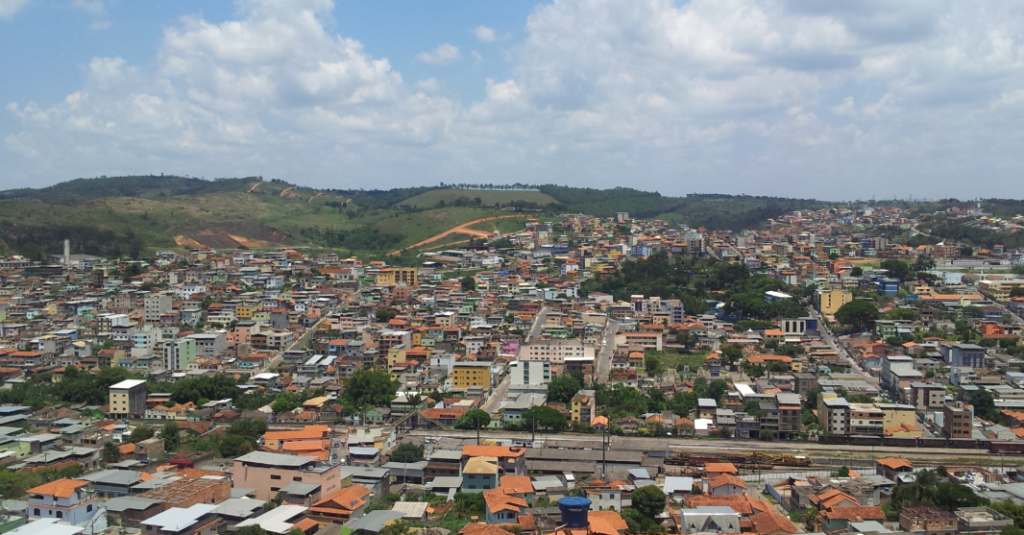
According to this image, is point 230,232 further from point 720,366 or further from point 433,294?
point 720,366

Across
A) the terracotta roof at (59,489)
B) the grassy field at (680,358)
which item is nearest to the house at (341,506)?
the terracotta roof at (59,489)

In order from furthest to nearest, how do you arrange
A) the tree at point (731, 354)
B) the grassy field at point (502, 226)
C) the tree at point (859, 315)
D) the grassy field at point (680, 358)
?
Result: the grassy field at point (502, 226) → the tree at point (859, 315) → the grassy field at point (680, 358) → the tree at point (731, 354)

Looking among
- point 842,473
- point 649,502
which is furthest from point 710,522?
point 842,473

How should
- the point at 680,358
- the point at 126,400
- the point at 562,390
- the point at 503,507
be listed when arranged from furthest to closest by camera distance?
the point at 680,358 < the point at 562,390 < the point at 126,400 < the point at 503,507

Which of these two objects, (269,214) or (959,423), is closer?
(959,423)

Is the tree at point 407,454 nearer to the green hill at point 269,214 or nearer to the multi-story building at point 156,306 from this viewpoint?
the multi-story building at point 156,306

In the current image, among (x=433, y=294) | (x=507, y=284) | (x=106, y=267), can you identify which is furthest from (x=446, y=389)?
(x=106, y=267)

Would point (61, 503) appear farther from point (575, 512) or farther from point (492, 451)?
point (575, 512)
